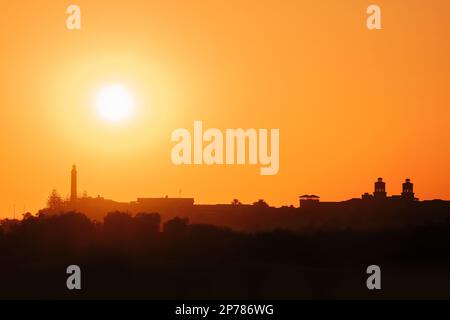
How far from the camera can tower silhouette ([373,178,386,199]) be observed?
6997 inches

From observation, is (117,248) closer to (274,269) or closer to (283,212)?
(274,269)

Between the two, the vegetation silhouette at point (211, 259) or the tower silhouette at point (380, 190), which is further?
the tower silhouette at point (380, 190)

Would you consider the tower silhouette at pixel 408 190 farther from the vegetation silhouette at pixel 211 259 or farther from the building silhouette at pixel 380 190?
the vegetation silhouette at pixel 211 259

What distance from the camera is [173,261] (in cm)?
13525

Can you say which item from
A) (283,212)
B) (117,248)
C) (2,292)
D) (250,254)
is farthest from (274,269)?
(283,212)

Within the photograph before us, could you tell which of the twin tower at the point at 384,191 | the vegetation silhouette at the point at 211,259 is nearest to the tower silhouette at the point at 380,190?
the twin tower at the point at 384,191

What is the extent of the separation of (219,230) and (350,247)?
41.6ft

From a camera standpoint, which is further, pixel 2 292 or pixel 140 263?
pixel 140 263

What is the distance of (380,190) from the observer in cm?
17825

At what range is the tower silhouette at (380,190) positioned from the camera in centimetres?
17771

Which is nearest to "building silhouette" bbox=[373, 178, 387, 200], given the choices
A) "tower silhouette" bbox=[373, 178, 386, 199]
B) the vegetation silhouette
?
"tower silhouette" bbox=[373, 178, 386, 199]

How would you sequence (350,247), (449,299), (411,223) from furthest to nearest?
1. (411,223)
2. (350,247)
3. (449,299)

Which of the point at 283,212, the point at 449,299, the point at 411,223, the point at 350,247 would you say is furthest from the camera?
the point at 283,212

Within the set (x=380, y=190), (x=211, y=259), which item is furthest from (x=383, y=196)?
(x=211, y=259)
